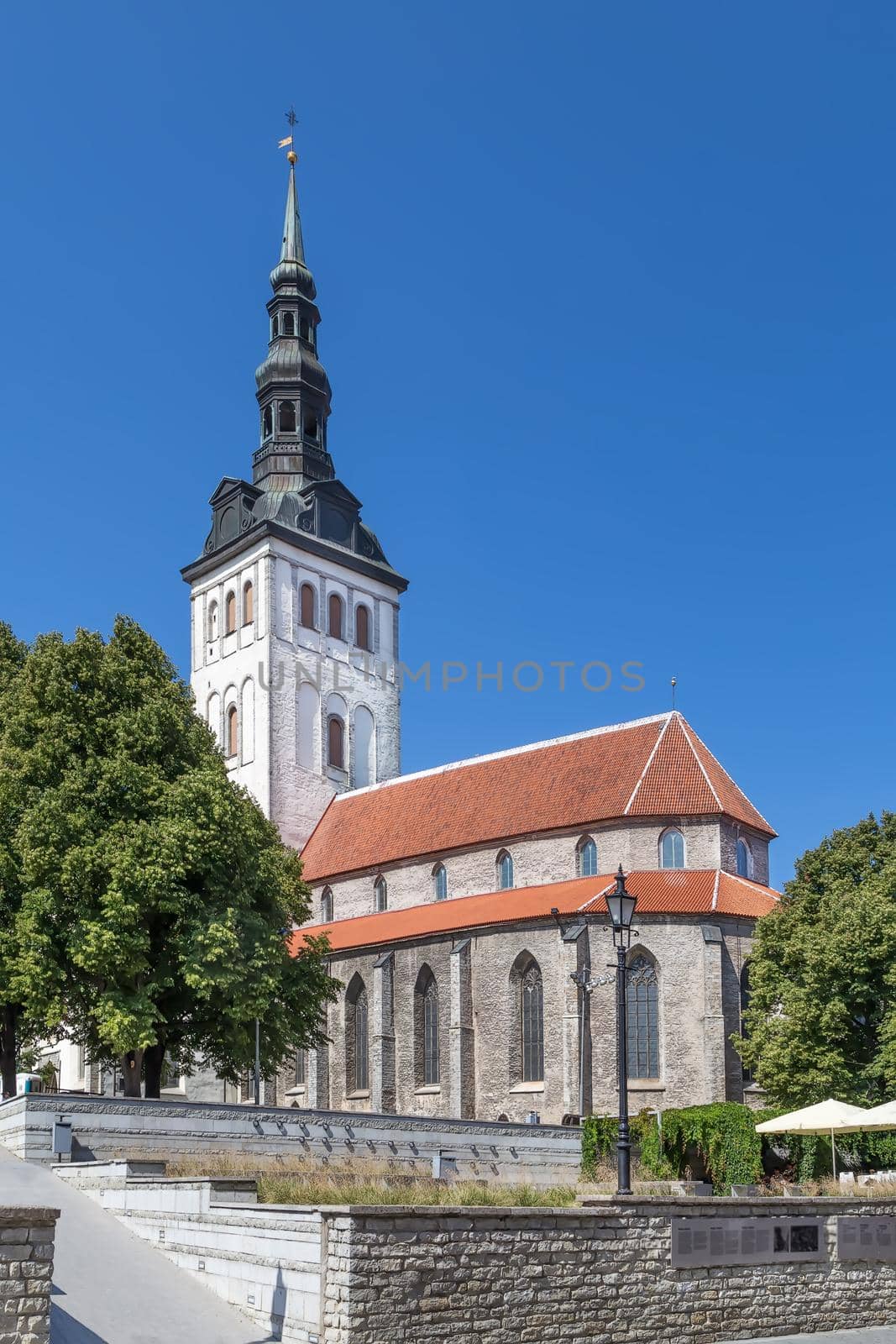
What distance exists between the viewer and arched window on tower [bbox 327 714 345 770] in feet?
197

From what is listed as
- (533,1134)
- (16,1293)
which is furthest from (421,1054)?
(16,1293)

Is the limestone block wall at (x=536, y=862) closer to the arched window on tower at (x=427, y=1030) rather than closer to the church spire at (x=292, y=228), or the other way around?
the arched window on tower at (x=427, y=1030)

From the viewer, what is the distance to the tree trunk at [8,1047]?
30.8 meters

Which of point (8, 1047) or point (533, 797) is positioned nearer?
point (8, 1047)

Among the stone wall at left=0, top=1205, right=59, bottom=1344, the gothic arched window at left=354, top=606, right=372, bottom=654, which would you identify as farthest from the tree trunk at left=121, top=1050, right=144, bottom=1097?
the gothic arched window at left=354, top=606, right=372, bottom=654

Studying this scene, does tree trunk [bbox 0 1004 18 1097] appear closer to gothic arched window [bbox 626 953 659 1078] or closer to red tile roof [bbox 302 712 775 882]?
gothic arched window [bbox 626 953 659 1078]

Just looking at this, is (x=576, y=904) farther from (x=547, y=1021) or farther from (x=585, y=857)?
(x=585, y=857)

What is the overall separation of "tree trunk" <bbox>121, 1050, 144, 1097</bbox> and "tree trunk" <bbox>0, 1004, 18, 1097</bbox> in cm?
245

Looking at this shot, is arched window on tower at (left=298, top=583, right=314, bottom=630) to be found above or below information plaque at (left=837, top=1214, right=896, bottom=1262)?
above

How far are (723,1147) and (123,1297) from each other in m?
23.0

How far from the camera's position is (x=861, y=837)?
3784cm

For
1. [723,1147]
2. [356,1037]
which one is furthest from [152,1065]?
[356,1037]

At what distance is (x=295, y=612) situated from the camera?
59250mm

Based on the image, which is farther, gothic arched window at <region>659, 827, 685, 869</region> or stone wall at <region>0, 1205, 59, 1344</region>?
gothic arched window at <region>659, 827, 685, 869</region>
